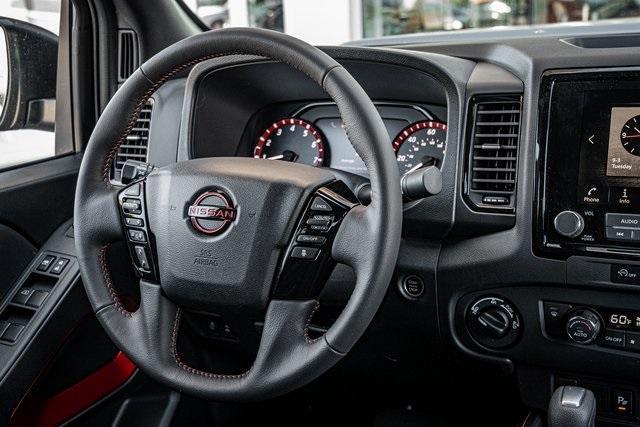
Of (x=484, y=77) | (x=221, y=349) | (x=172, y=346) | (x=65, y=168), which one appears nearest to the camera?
(x=172, y=346)

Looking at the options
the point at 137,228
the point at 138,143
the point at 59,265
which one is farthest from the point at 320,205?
the point at 59,265

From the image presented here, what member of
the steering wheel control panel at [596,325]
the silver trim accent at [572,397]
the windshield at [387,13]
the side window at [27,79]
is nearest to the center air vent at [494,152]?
the steering wheel control panel at [596,325]

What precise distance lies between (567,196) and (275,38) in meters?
0.59

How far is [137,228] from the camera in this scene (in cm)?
125

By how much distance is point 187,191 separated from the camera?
121cm

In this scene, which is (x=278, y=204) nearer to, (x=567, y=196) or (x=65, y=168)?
(x=567, y=196)

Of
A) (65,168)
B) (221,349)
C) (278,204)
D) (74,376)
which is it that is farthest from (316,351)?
(65,168)

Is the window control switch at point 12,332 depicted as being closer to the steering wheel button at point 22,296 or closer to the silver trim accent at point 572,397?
the steering wheel button at point 22,296

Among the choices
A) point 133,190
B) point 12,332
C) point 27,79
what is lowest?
point 12,332

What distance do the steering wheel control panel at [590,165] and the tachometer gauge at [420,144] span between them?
9.5 inches

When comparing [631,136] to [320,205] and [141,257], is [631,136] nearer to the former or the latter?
[320,205]

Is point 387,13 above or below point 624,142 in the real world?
above

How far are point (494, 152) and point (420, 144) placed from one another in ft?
0.64

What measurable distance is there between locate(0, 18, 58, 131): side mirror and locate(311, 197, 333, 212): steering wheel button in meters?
1.06
